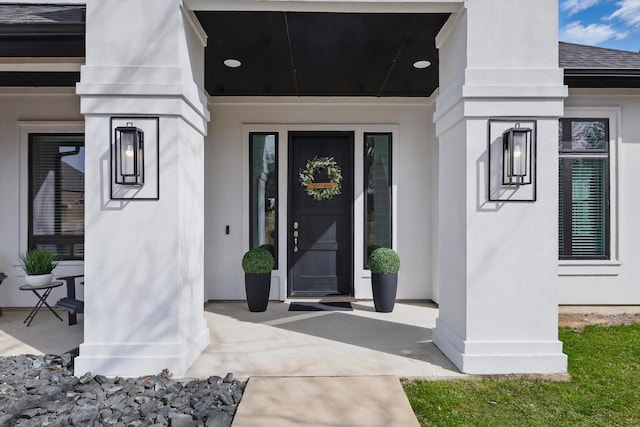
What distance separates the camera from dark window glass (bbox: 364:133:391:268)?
16.8 feet

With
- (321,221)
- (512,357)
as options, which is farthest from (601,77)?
(321,221)

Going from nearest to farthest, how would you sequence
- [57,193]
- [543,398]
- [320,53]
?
[543,398] → [320,53] → [57,193]

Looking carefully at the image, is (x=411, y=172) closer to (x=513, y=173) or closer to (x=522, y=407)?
(x=513, y=173)

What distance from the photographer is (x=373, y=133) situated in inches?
202

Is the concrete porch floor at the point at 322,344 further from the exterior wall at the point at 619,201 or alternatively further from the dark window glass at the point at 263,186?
the exterior wall at the point at 619,201

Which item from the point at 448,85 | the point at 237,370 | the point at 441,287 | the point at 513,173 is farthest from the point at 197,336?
the point at 448,85

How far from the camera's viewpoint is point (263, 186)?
5.17 meters

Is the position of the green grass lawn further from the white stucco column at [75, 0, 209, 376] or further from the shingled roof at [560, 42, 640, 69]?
the shingled roof at [560, 42, 640, 69]

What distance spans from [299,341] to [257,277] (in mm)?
1217

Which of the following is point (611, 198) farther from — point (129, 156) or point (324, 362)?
point (129, 156)

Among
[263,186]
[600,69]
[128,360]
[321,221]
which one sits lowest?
[128,360]

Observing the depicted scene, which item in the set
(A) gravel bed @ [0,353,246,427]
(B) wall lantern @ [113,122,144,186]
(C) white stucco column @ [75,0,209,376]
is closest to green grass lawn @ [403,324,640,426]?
(A) gravel bed @ [0,353,246,427]

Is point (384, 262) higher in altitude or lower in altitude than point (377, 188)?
lower

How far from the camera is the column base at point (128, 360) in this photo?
272cm
